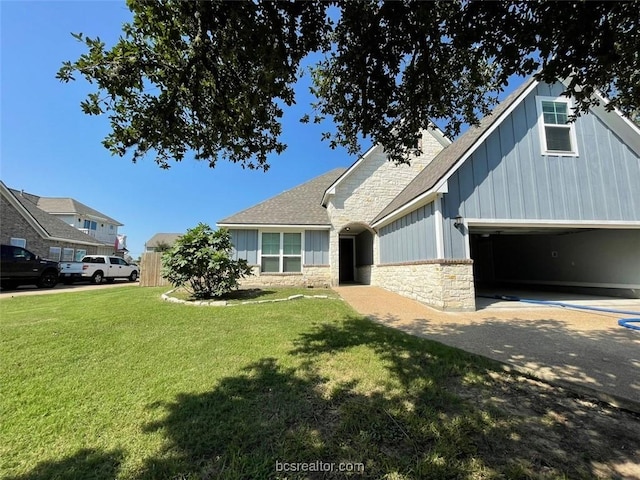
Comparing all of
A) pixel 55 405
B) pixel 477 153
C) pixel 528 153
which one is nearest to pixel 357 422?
pixel 55 405

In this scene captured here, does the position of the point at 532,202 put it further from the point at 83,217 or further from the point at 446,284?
the point at 83,217

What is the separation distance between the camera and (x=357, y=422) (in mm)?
2693

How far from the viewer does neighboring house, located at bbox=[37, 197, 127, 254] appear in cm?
3219

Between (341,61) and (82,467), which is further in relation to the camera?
(341,61)

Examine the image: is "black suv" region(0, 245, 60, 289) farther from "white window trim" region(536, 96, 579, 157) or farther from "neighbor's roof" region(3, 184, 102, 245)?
"white window trim" region(536, 96, 579, 157)

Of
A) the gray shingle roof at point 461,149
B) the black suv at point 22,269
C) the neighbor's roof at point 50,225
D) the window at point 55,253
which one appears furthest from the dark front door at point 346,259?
the window at point 55,253

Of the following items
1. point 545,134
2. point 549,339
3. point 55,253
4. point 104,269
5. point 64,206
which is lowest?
point 549,339

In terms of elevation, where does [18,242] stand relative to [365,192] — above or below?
below

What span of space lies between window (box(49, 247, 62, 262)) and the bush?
18.7 metres

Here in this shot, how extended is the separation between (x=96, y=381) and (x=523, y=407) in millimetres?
5046

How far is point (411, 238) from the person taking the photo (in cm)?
976

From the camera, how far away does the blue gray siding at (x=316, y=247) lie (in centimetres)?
1401

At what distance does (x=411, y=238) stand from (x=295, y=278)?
622 cm

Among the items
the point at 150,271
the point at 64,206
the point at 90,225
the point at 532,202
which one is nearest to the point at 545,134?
the point at 532,202
